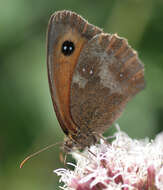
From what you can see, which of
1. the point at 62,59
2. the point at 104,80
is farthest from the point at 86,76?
the point at 62,59

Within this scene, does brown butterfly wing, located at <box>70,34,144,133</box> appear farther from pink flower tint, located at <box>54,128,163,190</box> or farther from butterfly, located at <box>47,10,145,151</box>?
pink flower tint, located at <box>54,128,163,190</box>

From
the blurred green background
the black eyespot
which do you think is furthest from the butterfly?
the blurred green background

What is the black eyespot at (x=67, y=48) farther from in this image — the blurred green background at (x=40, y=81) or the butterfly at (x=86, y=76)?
the blurred green background at (x=40, y=81)

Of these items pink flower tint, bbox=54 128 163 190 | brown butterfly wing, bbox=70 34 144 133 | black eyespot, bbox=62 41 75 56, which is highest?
black eyespot, bbox=62 41 75 56

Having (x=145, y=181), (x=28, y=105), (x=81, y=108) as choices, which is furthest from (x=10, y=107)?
(x=145, y=181)

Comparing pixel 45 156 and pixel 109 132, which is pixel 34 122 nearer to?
pixel 45 156

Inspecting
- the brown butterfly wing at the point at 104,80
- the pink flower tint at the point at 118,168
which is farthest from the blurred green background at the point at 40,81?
the pink flower tint at the point at 118,168

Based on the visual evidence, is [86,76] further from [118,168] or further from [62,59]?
[118,168]
